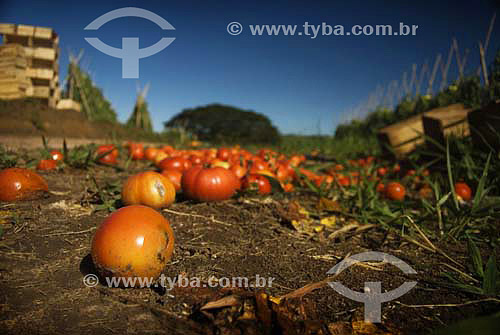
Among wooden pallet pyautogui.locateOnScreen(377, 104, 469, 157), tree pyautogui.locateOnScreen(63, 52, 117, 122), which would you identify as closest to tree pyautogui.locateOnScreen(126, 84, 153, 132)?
tree pyautogui.locateOnScreen(63, 52, 117, 122)

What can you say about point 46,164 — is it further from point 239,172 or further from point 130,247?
point 130,247

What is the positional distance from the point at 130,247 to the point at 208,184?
1.09 metres

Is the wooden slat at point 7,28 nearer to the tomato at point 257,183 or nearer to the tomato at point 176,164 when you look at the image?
the tomato at point 176,164

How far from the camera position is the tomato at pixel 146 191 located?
195 centimetres

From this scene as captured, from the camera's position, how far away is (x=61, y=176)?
2.78 meters

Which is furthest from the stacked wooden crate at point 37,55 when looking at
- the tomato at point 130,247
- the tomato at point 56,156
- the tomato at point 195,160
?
the tomato at point 130,247

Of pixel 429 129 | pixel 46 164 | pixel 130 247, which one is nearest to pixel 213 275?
pixel 130 247

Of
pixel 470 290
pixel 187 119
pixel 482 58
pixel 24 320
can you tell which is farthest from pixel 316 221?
pixel 187 119

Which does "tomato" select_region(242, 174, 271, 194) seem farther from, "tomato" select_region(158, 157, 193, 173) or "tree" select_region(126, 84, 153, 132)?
"tree" select_region(126, 84, 153, 132)

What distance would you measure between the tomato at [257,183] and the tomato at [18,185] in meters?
1.52

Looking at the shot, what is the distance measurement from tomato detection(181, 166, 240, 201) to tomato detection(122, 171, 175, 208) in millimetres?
320

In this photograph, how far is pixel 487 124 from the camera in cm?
342

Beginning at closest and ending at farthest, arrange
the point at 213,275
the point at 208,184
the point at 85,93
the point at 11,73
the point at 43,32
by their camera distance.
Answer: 1. the point at 213,275
2. the point at 208,184
3. the point at 11,73
4. the point at 43,32
5. the point at 85,93

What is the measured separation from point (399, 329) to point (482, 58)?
7.88 metres
